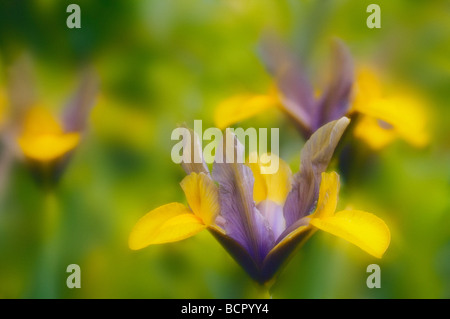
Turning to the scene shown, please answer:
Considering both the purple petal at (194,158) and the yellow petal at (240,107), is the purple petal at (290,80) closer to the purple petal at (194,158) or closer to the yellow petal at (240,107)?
the yellow petal at (240,107)

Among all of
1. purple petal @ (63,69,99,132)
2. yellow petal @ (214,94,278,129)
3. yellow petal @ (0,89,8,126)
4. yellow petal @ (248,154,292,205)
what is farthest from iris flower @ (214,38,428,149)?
yellow petal @ (0,89,8,126)

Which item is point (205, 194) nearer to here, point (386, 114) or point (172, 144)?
point (172, 144)

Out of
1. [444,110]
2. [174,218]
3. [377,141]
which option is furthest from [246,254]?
[444,110]

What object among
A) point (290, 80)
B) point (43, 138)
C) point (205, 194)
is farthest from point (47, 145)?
point (290, 80)

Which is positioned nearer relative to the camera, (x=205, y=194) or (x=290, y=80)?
(x=205, y=194)

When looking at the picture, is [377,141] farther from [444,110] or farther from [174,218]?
[174,218]

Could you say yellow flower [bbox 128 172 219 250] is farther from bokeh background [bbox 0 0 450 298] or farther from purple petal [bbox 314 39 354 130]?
purple petal [bbox 314 39 354 130]

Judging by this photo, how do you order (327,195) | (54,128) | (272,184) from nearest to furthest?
(327,195) → (272,184) → (54,128)
